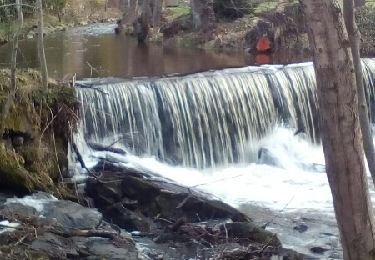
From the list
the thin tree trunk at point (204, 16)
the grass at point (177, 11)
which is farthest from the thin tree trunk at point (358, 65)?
the grass at point (177, 11)

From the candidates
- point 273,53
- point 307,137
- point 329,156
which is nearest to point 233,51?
point 273,53

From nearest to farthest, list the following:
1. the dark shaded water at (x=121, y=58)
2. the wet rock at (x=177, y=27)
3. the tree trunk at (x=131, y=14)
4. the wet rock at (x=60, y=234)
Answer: the wet rock at (x=60, y=234), the dark shaded water at (x=121, y=58), the wet rock at (x=177, y=27), the tree trunk at (x=131, y=14)

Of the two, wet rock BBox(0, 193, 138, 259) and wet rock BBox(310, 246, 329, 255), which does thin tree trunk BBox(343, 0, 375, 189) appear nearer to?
wet rock BBox(310, 246, 329, 255)

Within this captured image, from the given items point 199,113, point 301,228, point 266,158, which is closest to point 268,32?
point 266,158

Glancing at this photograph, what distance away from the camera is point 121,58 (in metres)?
19.0

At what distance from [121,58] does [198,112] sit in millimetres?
5821

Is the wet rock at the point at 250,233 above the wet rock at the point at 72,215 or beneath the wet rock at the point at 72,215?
beneath

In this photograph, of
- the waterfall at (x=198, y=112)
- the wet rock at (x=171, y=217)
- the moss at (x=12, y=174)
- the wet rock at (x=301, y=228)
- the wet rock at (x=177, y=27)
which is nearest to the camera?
the wet rock at (x=171, y=217)

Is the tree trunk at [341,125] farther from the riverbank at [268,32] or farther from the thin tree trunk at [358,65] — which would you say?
the riverbank at [268,32]

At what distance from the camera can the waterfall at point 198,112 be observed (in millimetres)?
12727

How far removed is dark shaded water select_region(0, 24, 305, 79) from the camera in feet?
53.2

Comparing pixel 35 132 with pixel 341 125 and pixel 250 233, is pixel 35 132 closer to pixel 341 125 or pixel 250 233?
pixel 250 233

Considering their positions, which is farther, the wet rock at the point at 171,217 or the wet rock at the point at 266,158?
the wet rock at the point at 266,158

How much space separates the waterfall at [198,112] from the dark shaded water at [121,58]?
56.5 inches
